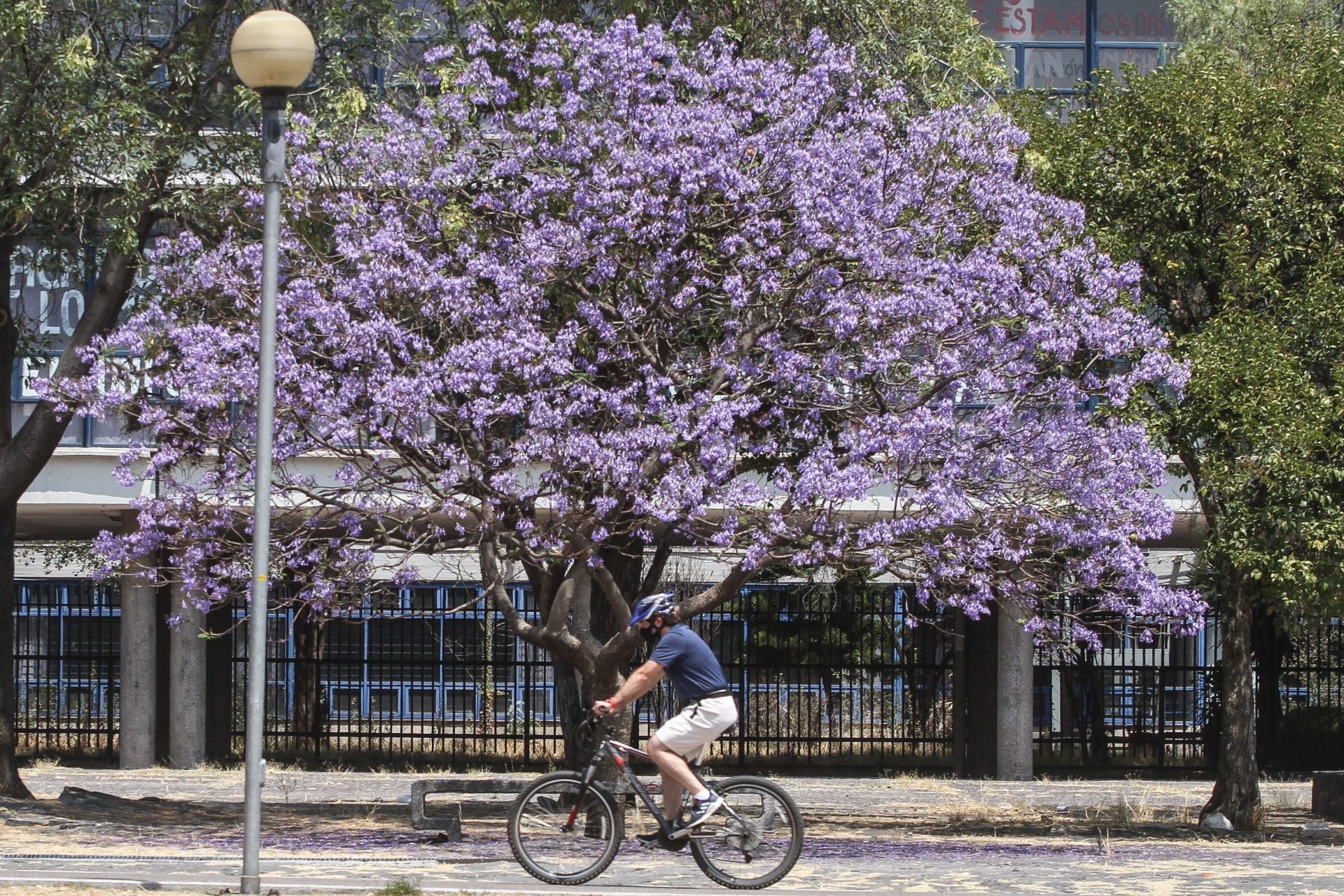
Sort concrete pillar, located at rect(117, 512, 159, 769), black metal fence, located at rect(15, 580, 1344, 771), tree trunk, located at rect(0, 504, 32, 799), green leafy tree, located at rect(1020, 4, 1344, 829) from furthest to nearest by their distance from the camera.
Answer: black metal fence, located at rect(15, 580, 1344, 771) < concrete pillar, located at rect(117, 512, 159, 769) < tree trunk, located at rect(0, 504, 32, 799) < green leafy tree, located at rect(1020, 4, 1344, 829)

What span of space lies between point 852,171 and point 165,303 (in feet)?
17.8

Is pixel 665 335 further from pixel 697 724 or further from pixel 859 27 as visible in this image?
pixel 697 724

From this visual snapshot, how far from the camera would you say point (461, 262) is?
1303 cm

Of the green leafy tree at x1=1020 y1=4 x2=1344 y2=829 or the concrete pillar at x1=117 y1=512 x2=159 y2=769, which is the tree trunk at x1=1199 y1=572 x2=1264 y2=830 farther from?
the concrete pillar at x1=117 y1=512 x2=159 y2=769

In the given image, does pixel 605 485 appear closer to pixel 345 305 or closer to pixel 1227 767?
pixel 345 305

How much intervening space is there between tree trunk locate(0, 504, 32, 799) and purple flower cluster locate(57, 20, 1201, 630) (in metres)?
2.53

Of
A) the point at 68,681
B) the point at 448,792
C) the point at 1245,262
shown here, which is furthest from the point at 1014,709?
the point at 68,681

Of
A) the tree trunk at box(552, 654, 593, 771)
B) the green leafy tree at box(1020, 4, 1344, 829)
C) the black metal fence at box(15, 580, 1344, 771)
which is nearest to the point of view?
the green leafy tree at box(1020, 4, 1344, 829)

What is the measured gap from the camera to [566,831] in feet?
32.5

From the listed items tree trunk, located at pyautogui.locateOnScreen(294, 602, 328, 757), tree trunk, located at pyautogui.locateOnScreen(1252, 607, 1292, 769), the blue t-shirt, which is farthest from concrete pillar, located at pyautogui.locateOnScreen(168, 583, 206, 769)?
the blue t-shirt

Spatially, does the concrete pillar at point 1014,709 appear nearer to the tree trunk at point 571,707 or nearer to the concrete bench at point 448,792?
the tree trunk at point 571,707

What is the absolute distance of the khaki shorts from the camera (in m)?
9.62

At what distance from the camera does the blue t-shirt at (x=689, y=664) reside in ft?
31.7

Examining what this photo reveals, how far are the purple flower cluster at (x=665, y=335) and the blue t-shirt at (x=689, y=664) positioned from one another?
259 centimetres
